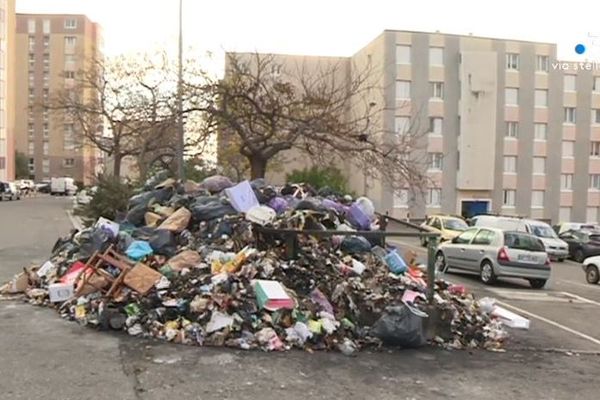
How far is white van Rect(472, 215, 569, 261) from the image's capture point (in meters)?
28.6

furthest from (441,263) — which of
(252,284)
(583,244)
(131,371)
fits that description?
(131,371)

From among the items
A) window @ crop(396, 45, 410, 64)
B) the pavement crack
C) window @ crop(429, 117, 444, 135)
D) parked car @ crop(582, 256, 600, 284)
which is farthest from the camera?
window @ crop(429, 117, 444, 135)

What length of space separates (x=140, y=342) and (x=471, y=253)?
1256cm

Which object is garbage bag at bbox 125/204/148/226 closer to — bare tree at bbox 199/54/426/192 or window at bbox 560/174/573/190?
bare tree at bbox 199/54/426/192

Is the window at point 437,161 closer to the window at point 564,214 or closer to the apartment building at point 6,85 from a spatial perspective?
the window at point 564,214

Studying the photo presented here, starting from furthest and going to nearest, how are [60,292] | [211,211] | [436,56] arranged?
[436,56], [211,211], [60,292]

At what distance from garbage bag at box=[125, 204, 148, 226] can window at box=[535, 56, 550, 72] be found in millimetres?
50265

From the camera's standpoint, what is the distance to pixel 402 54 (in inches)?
2096

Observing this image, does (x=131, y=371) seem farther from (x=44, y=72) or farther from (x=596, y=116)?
(x=44, y=72)

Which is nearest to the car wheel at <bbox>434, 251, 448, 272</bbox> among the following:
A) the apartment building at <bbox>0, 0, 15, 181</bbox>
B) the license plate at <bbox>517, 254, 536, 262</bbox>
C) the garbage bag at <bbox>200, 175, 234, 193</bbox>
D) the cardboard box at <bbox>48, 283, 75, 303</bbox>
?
the license plate at <bbox>517, 254, 536, 262</bbox>

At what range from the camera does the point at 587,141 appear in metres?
56.9

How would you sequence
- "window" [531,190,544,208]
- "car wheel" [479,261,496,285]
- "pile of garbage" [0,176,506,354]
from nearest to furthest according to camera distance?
"pile of garbage" [0,176,506,354]
"car wheel" [479,261,496,285]
"window" [531,190,544,208]

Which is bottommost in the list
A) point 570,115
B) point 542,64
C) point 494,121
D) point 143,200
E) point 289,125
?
point 143,200

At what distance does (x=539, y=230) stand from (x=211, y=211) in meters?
22.8
